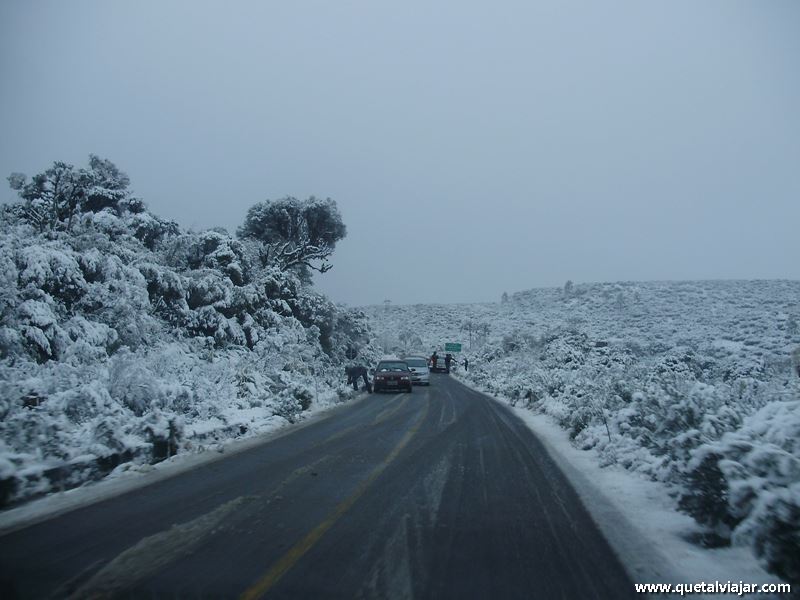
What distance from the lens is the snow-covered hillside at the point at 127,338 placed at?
865cm

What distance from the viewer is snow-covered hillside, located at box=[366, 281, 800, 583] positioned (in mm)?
4516

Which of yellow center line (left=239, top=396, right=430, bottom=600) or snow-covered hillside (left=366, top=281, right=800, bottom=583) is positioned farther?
snow-covered hillside (left=366, top=281, right=800, bottom=583)

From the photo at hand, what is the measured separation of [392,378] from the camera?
93.2 ft

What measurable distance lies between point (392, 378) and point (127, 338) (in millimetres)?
13913

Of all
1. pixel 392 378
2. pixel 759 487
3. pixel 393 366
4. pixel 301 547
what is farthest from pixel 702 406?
pixel 393 366

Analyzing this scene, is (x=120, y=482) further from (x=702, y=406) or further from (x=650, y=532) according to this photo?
(x=702, y=406)

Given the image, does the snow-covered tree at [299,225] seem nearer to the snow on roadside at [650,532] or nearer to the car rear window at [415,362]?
the car rear window at [415,362]

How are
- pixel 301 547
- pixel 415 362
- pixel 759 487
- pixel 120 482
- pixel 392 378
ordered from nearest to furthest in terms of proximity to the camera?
pixel 759 487
pixel 301 547
pixel 120 482
pixel 392 378
pixel 415 362

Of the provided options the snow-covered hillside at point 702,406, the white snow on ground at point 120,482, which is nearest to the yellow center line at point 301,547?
the white snow on ground at point 120,482

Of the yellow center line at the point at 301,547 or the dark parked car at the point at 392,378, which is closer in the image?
the yellow center line at the point at 301,547

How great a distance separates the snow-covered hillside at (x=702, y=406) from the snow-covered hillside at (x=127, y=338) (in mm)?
7813

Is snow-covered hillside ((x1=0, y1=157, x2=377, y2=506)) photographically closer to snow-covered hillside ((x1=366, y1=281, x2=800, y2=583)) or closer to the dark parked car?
the dark parked car

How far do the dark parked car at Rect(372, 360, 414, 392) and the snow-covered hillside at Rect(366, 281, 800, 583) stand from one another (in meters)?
4.88

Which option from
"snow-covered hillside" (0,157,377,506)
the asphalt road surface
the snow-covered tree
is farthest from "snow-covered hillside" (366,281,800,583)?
the snow-covered tree
